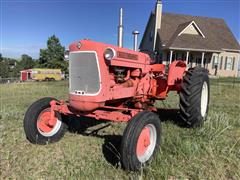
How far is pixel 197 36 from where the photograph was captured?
81.0 ft

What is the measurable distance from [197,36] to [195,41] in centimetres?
105

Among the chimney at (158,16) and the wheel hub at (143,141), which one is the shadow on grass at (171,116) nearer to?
the wheel hub at (143,141)

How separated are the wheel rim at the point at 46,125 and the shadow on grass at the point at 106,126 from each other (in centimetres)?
26

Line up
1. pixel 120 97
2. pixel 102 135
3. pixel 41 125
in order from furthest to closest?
pixel 102 135 < pixel 41 125 < pixel 120 97

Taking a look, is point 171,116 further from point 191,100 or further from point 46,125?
point 46,125

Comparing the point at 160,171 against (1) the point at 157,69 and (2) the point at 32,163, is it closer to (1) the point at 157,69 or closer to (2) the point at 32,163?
(2) the point at 32,163

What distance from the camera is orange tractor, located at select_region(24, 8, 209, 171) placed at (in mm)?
3133

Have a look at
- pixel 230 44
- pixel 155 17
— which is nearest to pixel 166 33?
pixel 155 17

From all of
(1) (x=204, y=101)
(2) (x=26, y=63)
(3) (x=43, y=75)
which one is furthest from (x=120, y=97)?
(2) (x=26, y=63)

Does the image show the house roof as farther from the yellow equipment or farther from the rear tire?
the rear tire

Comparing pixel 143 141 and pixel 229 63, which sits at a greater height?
pixel 229 63

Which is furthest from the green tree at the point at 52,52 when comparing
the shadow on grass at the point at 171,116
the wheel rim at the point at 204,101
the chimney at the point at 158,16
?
the wheel rim at the point at 204,101

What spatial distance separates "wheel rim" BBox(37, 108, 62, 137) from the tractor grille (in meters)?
0.90

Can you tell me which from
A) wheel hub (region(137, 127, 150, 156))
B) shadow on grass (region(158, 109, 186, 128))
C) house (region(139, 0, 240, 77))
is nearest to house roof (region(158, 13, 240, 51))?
house (region(139, 0, 240, 77))
